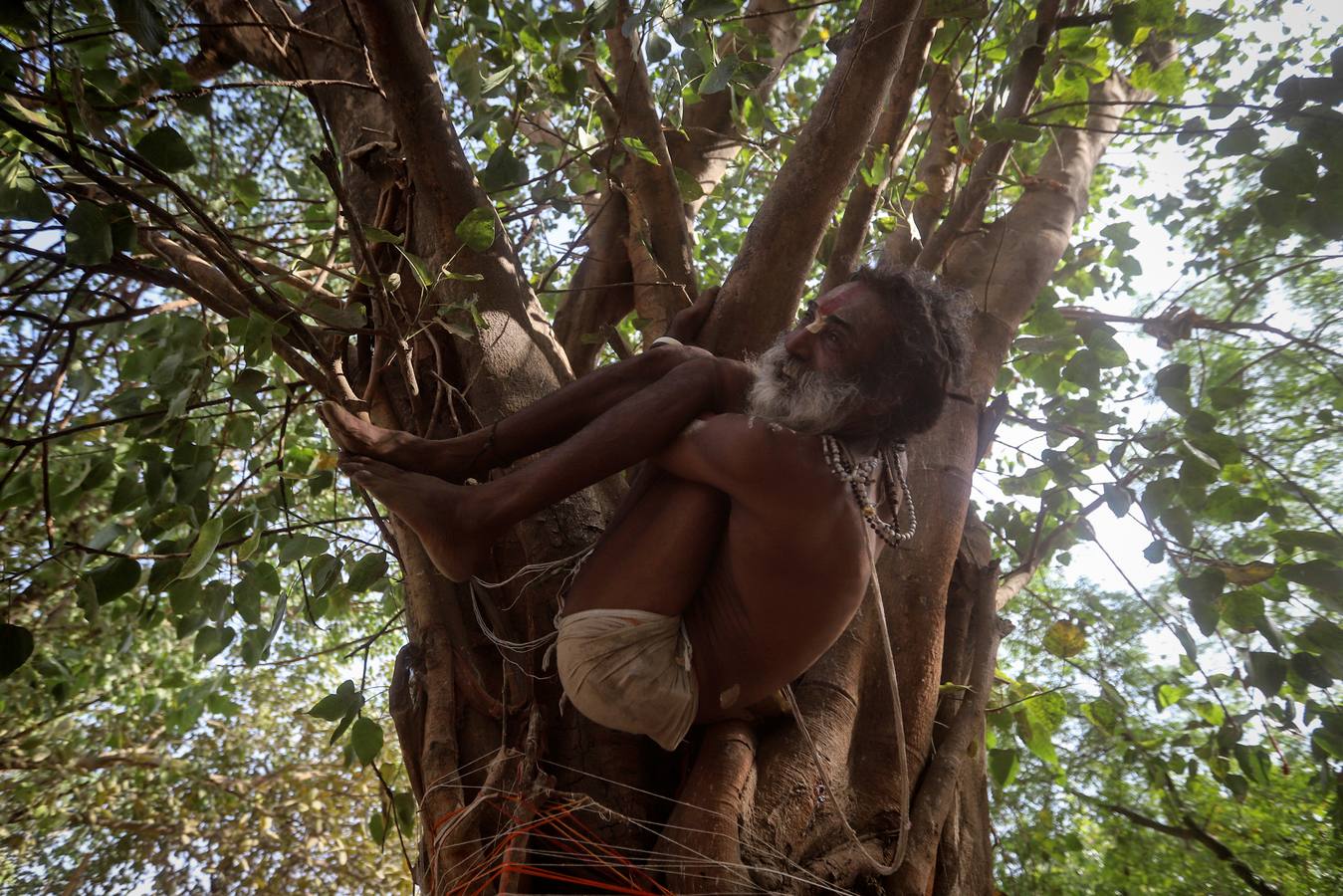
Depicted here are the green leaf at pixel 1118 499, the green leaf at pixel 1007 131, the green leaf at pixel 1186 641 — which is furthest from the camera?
the green leaf at pixel 1118 499

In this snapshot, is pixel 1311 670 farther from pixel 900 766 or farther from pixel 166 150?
pixel 166 150

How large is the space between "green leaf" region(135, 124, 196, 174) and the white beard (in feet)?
4.23

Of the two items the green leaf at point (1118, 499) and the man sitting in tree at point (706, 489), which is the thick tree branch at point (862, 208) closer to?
the man sitting in tree at point (706, 489)

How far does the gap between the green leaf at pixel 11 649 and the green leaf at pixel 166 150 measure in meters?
1.06

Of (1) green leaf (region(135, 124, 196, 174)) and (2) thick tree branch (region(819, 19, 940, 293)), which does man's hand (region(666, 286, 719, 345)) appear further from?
(1) green leaf (region(135, 124, 196, 174))

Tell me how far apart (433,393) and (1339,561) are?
2.57 m

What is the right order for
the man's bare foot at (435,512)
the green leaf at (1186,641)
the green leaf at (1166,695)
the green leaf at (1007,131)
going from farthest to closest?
the green leaf at (1166,695) < the green leaf at (1186,641) < the green leaf at (1007,131) < the man's bare foot at (435,512)

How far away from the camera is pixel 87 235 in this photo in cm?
167

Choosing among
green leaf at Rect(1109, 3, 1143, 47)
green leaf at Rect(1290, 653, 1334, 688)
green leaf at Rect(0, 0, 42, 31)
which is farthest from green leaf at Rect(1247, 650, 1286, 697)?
green leaf at Rect(0, 0, 42, 31)

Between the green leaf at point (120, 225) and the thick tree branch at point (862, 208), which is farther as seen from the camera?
the thick tree branch at point (862, 208)

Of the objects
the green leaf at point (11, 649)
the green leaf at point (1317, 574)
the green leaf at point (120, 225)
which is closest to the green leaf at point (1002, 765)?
the green leaf at point (1317, 574)

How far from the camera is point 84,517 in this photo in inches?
205

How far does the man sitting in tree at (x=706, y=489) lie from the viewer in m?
1.66

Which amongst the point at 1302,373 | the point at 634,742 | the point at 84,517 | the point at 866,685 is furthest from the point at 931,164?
the point at 84,517
